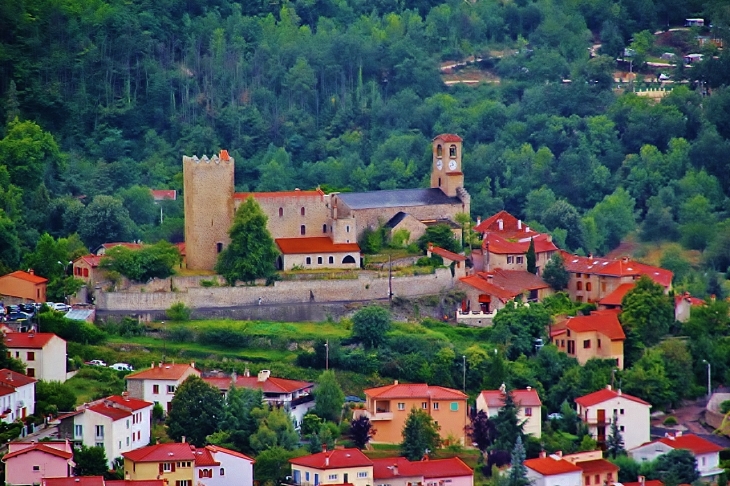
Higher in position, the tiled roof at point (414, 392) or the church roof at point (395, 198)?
the church roof at point (395, 198)

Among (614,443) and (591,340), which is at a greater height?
(591,340)

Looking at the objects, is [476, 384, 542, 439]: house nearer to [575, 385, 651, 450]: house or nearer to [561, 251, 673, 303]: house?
[575, 385, 651, 450]: house

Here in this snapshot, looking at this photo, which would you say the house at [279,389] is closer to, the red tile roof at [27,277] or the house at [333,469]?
the house at [333,469]

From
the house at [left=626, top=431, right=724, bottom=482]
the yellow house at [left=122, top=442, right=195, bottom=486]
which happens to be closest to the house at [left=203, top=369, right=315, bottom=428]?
the yellow house at [left=122, top=442, right=195, bottom=486]

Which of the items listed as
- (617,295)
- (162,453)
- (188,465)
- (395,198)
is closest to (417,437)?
(188,465)

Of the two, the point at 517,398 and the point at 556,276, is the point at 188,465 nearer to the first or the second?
the point at 517,398

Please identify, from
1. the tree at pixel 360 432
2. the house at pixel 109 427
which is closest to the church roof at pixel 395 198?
the tree at pixel 360 432
